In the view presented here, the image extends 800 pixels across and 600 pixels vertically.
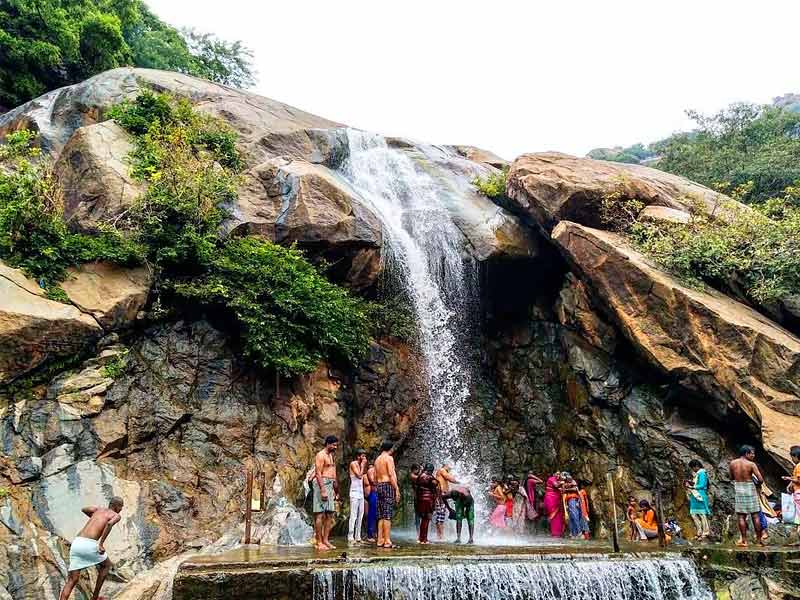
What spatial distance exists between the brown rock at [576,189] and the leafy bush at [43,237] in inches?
407

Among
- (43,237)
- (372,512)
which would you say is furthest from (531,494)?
(43,237)

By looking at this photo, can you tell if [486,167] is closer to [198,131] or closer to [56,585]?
[198,131]

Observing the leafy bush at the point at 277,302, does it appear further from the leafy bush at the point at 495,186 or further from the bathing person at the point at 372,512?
the leafy bush at the point at 495,186

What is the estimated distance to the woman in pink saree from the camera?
13.9m

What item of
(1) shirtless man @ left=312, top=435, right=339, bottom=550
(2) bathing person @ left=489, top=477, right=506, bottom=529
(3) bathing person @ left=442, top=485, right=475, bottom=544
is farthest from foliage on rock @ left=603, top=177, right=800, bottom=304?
(1) shirtless man @ left=312, top=435, right=339, bottom=550

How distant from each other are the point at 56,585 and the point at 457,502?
6.69m

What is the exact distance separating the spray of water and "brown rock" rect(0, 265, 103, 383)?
26.7ft

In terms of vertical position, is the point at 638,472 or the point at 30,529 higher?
the point at 638,472

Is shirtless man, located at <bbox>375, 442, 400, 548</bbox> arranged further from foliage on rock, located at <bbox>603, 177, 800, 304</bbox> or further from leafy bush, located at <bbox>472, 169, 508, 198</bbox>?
leafy bush, located at <bbox>472, 169, 508, 198</bbox>

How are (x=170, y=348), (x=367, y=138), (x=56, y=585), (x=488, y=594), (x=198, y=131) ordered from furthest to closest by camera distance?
(x=367, y=138), (x=198, y=131), (x=170, y=348), (x=56, y=585), (x=488, y=594)

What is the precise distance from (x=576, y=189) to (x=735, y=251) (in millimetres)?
4138

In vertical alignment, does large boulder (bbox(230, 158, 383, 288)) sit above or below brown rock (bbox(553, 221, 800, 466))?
above

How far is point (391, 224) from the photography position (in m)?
17.7

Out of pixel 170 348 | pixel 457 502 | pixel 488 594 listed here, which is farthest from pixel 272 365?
pixel 488 594
